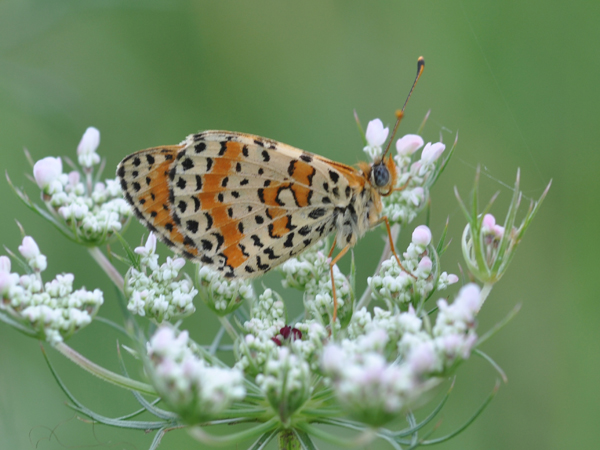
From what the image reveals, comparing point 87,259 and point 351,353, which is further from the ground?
point 87,259

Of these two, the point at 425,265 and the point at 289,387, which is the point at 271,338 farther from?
the point at 425,265

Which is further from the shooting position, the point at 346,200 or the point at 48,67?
the point at 48,67

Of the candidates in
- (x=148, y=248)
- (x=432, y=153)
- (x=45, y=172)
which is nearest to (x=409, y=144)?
(x=432, y=153)

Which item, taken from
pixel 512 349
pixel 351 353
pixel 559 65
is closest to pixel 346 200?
pixel 351 353

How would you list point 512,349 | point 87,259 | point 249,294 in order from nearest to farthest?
1. point 249,294
2. point 512,349
3. point 87,259

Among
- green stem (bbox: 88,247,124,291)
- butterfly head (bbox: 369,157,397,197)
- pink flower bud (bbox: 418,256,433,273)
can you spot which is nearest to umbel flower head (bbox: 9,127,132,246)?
green stem (bbox: 88,247,124,291)

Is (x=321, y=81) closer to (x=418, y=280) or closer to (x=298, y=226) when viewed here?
(x=298, y=226)

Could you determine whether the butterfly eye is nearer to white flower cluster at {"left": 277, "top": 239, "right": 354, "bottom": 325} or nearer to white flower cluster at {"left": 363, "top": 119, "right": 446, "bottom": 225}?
white flower cluster at {"left": 363, "top": 119, "right": 446, "bottom": 225}

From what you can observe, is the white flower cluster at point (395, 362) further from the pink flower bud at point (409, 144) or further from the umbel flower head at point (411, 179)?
the pink flower bud at point (409, 144)
